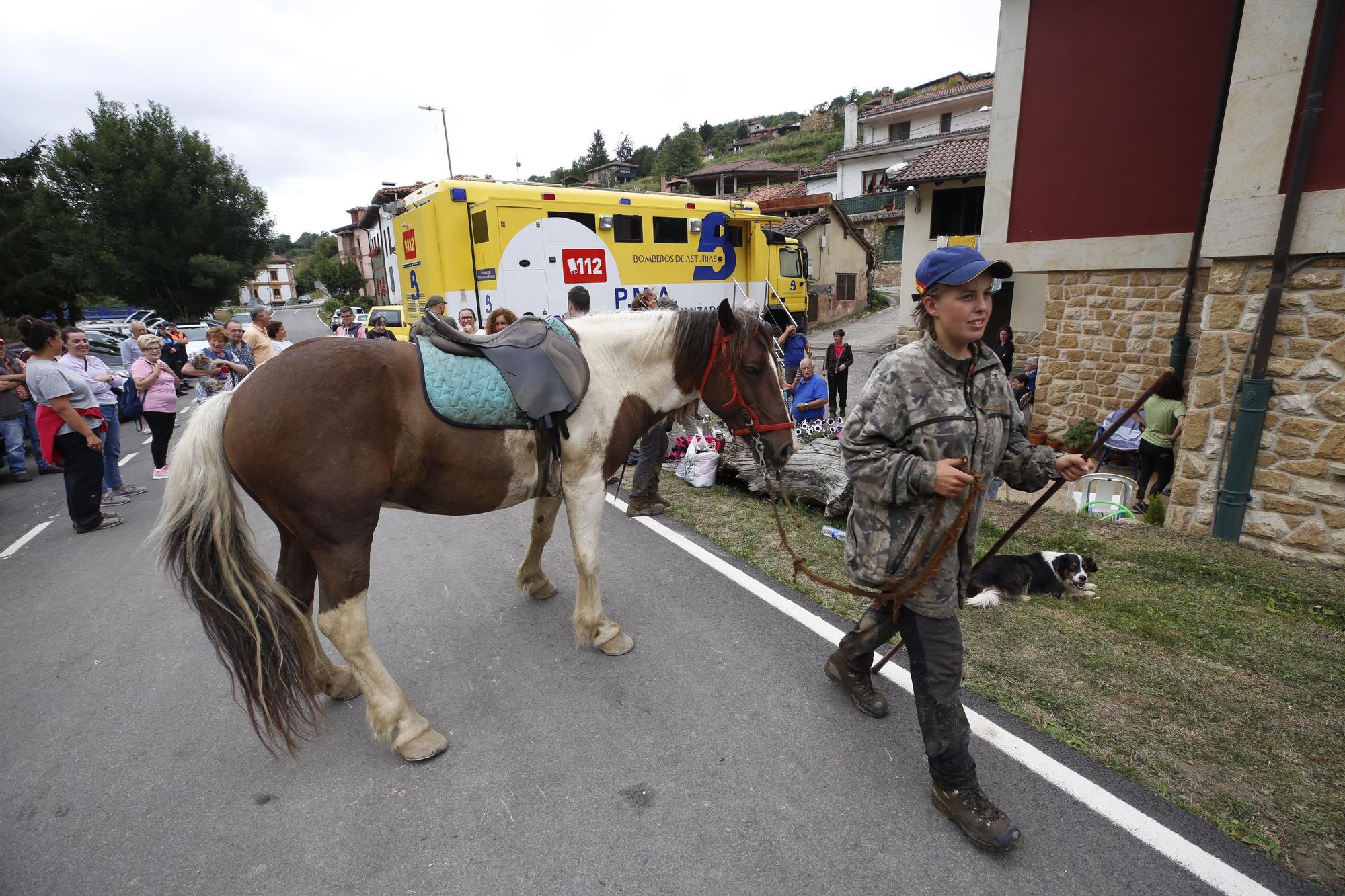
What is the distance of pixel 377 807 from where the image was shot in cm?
238

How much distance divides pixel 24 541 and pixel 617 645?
6.16 meters

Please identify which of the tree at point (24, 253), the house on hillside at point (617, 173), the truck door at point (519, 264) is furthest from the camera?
the house on hillside at point (617, 173)

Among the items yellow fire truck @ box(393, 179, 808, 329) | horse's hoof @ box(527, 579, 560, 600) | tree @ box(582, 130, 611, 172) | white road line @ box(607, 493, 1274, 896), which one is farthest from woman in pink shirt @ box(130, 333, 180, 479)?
tree @ box(582, 130, 611, 172)

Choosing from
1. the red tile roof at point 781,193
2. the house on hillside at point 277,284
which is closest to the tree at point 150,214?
the red tile roof at point 781,193

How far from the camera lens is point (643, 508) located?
558 centimetres

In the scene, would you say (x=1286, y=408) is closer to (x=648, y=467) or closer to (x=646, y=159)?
(x=648, y=467)

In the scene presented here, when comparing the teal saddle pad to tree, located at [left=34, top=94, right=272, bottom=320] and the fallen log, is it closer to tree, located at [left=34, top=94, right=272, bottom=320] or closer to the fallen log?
the fallen log

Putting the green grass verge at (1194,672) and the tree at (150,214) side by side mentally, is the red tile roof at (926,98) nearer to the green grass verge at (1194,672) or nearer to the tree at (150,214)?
the tree at (150,214)

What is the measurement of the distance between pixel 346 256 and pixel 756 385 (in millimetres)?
83689

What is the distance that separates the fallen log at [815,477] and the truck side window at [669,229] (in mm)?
7277

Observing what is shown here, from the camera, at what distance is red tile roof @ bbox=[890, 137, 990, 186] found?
16.8 metres

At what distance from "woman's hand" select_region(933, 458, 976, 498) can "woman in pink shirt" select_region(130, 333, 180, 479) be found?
822 centimetres

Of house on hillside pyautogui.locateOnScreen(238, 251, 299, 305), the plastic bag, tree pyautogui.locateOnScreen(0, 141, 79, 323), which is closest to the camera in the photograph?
the plastic bag

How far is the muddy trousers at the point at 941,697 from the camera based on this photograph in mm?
2150
